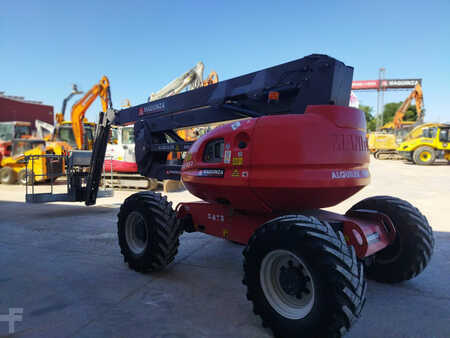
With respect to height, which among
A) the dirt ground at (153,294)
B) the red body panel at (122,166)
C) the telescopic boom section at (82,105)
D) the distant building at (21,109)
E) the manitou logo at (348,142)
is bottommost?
the dirt ground at (153,294)

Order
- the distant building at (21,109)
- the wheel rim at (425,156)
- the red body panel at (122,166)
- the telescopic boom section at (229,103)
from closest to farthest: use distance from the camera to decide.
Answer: the telescopic boom section at (229,103) < the red body panel at (122,166) < the wheel rim at (425,156) < the distant building at (21,109)

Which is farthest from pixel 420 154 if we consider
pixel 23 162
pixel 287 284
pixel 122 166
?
pixel 23 162

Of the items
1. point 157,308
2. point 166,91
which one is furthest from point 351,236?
point 166,91

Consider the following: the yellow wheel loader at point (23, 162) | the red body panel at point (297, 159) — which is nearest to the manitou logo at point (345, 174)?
the red body panel at point (297, 159)

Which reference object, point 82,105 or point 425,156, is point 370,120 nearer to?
point 425,156

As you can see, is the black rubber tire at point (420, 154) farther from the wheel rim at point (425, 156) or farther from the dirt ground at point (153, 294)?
the dirt ground at point (153, 294)

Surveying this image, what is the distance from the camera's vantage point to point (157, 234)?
385 cm

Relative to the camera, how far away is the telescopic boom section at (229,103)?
3.18 meters

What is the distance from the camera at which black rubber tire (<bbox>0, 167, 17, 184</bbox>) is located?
13492 mm

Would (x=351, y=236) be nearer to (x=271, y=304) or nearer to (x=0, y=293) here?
(x=271, y=304)

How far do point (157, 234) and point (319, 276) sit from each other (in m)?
2.11

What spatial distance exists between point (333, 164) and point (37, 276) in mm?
3705

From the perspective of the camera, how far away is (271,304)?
2686mm

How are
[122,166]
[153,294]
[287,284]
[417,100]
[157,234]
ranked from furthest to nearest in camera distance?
1. [417,100]
2. [122,166]
3. [157,234]
4. [153,294]
5. [287,284]
